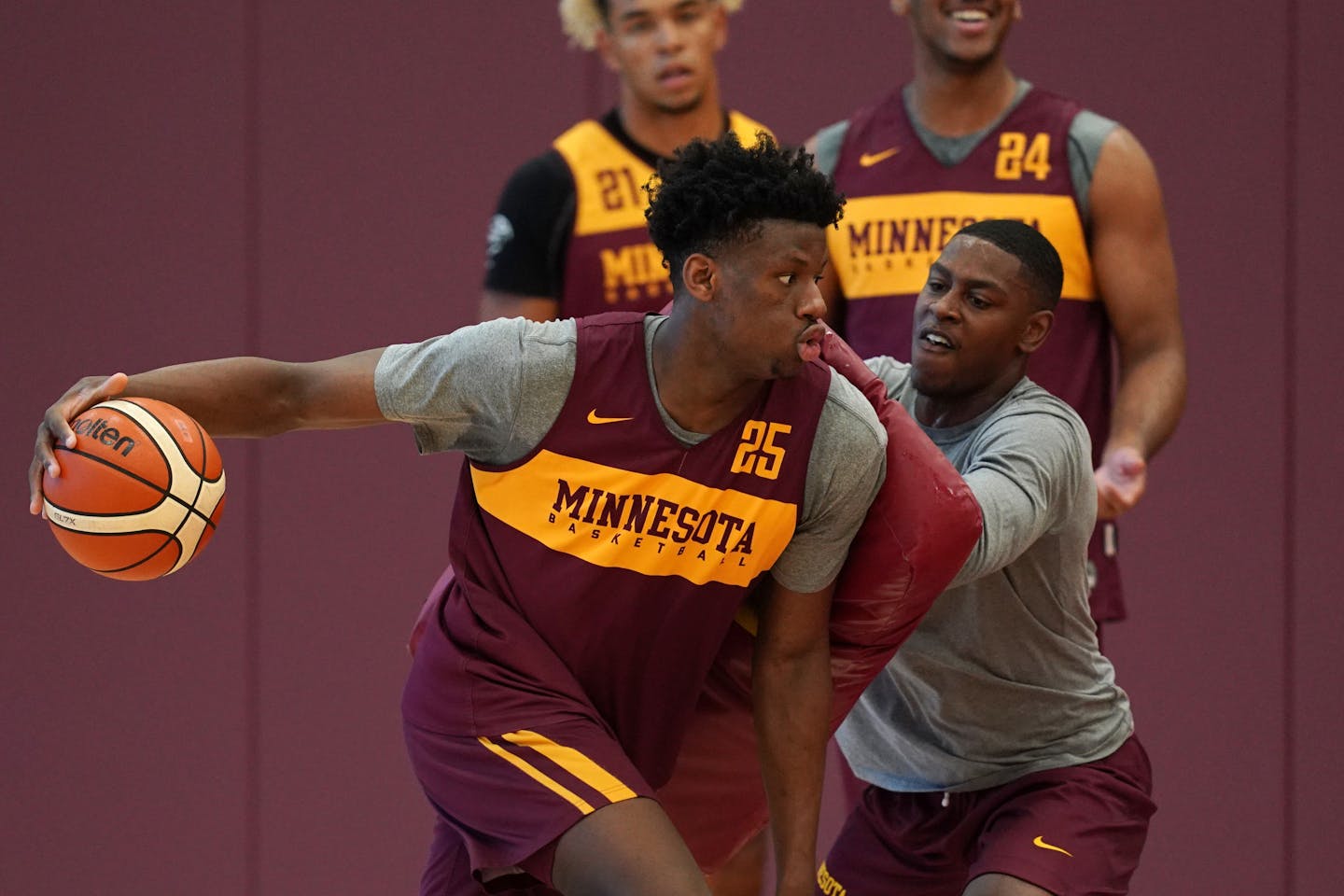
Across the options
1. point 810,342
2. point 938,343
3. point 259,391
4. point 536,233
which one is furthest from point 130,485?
point 536,233

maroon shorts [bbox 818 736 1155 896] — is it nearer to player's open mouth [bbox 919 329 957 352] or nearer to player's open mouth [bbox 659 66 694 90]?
player's open mouth [bbox 919 329 957 352]

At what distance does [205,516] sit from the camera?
2.32m

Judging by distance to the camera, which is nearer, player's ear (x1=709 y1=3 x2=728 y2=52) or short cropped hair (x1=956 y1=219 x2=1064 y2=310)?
short cropped hair (x1=956 y1=219 x2=1064 y2=310)

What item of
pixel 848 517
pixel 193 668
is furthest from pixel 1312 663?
pixel 193 668

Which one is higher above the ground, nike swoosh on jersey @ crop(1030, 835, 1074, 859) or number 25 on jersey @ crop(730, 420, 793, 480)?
number 25 on jersey @ crop(730, 420, 793, 480)

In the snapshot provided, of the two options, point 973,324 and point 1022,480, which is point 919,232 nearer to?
Result: point 973,324

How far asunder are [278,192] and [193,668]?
1.12 m

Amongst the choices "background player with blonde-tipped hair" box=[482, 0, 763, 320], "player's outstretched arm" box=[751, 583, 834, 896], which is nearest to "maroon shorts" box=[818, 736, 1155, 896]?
"player's outstretched arm" box=[751, 583, 834, 896]

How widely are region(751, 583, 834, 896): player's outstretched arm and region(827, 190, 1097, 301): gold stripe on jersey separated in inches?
34.1

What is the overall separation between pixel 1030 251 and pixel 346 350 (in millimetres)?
2023

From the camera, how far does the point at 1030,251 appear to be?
261 centimetres

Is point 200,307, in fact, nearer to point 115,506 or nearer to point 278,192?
point 278,192

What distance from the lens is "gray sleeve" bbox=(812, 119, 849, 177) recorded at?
327cm

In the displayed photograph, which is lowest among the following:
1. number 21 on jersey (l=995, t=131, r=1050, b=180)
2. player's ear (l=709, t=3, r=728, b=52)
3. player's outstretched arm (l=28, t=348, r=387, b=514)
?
player's outstretched arm (l=28, t=348, r=387, b=514)
